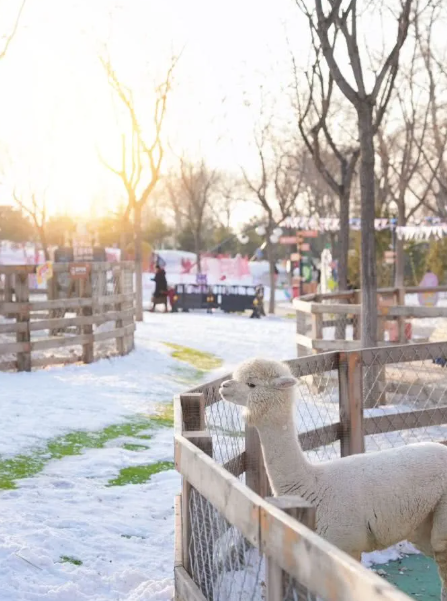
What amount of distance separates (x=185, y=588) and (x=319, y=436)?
2.53m

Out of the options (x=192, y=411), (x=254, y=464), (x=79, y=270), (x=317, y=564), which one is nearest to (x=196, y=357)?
(x=79, y=270)

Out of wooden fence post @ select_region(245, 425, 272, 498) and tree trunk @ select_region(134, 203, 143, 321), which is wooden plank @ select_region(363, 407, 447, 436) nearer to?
wooden fence post @ select_region(245, 425, 272, 498)

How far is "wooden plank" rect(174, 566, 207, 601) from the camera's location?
11.4 ft

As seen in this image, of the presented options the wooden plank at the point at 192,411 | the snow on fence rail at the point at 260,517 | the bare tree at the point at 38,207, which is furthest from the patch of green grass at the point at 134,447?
the bare tree at the point at 38,207

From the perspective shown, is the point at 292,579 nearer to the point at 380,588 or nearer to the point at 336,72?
the point at 380,588

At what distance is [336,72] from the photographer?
10.3m

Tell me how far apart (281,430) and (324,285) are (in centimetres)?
2202

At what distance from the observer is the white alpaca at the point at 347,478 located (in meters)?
4.01

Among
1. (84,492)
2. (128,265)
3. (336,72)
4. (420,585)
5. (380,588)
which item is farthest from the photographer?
(128,265)

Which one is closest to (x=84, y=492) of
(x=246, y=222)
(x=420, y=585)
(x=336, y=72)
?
(x=420, y=585)

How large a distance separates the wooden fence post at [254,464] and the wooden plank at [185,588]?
1.35 meters

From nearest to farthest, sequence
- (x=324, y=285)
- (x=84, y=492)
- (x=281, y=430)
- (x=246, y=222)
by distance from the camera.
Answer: (x=281, y=430)
(x=84, y=492)
(x=324, y=285)
(x=246, y=222)

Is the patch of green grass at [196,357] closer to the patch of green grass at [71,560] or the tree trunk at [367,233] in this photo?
the tree trunk at [367,233]

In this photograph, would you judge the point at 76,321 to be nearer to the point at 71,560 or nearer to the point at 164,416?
the point at 164,416
